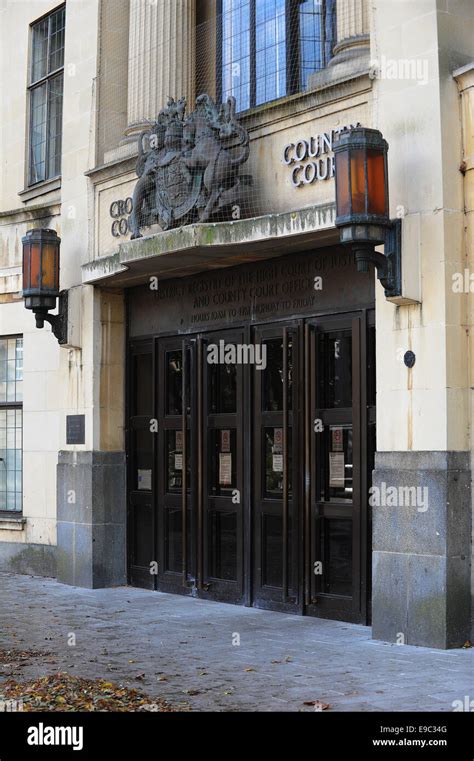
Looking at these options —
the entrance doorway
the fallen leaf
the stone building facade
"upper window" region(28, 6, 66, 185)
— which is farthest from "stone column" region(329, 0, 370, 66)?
the fallen leaf

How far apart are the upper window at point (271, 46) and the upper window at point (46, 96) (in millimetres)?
3743

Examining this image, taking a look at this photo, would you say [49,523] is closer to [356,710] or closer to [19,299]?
[19,299]

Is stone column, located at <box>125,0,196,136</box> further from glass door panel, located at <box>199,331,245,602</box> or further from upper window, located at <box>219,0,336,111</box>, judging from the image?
glass door panel, located at <box>199,331,245,602</box>

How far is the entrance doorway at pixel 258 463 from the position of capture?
35.4ft

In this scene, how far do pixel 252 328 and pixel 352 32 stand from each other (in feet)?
10.7

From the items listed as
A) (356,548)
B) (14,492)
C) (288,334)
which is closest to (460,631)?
(356,548)

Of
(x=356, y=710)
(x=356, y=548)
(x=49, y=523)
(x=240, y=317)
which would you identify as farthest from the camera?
(x=49, y=523)

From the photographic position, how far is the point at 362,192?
919 centimetres

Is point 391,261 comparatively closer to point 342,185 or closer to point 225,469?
point 342,185

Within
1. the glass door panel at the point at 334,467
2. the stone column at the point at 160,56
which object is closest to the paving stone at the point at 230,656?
the glass door panel at the point at 334,467

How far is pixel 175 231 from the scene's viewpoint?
38.0 ft

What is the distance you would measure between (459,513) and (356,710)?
2508 millimetres

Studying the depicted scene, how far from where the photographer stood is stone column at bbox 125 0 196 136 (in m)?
13.0

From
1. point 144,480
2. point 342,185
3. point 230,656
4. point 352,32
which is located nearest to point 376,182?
point 342,185
